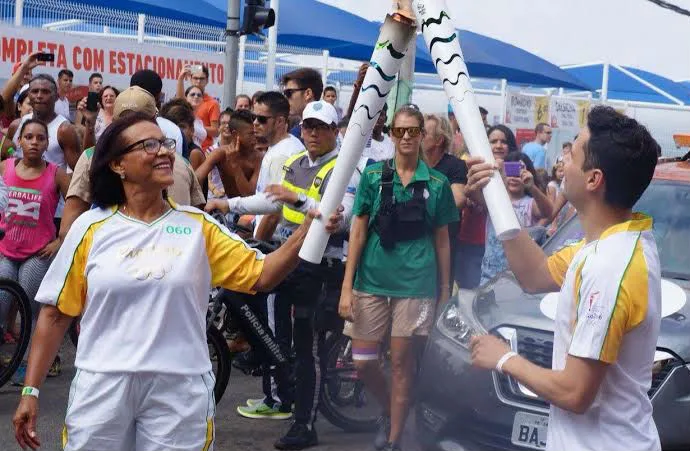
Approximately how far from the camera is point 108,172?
4.29 m

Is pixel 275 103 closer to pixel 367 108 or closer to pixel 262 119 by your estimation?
pixel 262 119

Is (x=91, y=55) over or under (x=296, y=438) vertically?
over

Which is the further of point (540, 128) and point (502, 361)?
point (540, 128)

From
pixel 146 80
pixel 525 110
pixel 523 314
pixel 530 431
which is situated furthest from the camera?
pixel 525 110

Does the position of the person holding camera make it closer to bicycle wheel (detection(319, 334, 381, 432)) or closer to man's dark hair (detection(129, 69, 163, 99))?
man's dark hair (detection(129, 69, 163, 99))

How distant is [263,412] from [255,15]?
6.18 metres

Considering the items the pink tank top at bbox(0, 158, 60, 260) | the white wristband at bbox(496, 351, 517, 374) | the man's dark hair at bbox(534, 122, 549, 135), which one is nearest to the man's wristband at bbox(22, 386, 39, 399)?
the white wristband at bbox(496, 351, 517, 374)

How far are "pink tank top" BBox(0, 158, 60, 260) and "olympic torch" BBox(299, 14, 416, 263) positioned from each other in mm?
4664

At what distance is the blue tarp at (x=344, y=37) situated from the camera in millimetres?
24406

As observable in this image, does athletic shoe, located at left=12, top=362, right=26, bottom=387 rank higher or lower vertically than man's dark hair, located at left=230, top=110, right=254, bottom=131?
lower

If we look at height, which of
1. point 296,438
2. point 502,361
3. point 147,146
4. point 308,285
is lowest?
point 296,438

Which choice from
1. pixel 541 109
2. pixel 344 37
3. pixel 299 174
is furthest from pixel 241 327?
pixel 344 37

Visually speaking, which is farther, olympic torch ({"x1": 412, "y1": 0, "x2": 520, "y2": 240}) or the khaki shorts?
the khaki shorts

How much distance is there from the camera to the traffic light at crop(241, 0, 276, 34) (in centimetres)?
1302
